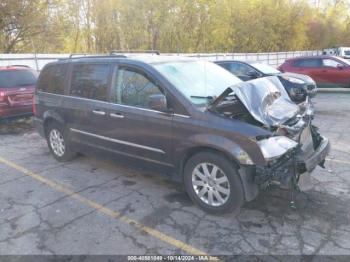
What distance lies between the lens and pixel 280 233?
3270mm

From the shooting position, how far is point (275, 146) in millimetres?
3314

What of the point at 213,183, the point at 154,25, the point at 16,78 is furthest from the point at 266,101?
the point at 154,25

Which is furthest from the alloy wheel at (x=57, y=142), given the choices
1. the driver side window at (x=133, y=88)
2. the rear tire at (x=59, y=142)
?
the driver side window at (x=133, y=88)

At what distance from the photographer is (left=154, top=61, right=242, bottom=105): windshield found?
3.84 metres

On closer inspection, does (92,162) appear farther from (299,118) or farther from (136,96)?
(299,118)

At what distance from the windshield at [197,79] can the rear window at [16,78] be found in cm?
527

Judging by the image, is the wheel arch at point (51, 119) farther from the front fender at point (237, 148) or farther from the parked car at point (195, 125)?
the front fender at point (237, 148)

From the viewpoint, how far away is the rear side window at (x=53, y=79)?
17.2 ft

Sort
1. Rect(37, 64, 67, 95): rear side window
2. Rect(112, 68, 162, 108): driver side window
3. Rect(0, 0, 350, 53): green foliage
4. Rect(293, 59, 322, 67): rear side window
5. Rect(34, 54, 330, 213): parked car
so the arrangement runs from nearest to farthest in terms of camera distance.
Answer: Rect(34, 54, 330, 213): parked car < Rect(112, 68, 162, 108): driver side window < Rect(37, 64, 67, 95): rear side window < Rect(293, 59, 322, 67): rear side window < Rect(0, 0, 350, 53): green foliage

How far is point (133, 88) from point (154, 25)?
64.7ft

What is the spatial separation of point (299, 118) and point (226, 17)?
2600cm

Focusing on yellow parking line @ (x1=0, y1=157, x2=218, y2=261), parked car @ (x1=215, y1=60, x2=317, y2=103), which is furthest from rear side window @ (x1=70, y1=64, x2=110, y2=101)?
parked car @ (x1=215, y1=60, x2=317, y2=103)

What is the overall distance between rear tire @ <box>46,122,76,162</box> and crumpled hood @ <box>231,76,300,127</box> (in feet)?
9.84

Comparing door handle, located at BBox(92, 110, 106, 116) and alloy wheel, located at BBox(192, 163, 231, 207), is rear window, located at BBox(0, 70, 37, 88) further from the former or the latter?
alloy wheel, located at BBox(192, 163, 231, 207)
